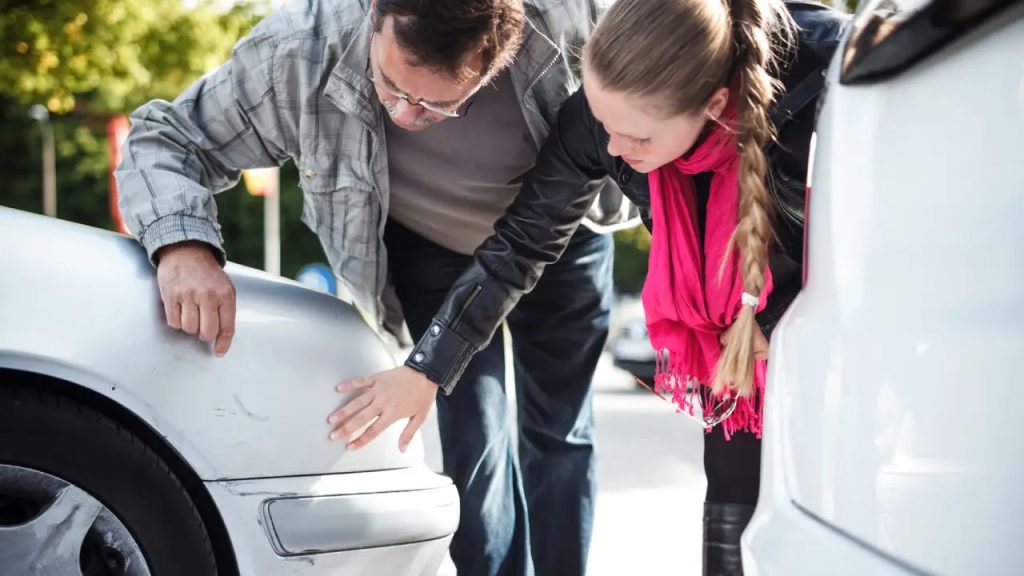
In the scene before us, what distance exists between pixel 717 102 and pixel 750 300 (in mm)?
350

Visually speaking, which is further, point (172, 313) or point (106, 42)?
point (106, 42)

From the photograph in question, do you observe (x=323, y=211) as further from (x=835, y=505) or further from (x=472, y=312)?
(x=835, y=505)

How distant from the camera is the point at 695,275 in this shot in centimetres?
204

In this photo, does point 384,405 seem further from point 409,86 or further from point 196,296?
point 409,86

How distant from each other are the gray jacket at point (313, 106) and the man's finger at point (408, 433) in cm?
55

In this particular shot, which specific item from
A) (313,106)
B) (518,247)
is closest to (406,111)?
(313,106)

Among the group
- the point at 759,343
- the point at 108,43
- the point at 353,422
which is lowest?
the point at 353,422

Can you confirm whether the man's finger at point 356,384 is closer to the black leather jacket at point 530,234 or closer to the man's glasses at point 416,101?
the black leather jacket at point 530,234

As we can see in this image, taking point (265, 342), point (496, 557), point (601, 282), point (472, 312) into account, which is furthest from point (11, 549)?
point (601, 282)

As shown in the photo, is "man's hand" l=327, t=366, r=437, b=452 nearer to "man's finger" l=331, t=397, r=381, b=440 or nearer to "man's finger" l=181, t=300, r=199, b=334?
"man's finger" l=331, t=397, r=381, b=440

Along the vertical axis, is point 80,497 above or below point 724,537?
above

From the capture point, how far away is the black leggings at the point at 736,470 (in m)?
2.20

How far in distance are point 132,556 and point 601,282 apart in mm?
1367

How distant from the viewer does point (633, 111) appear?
192 cm
